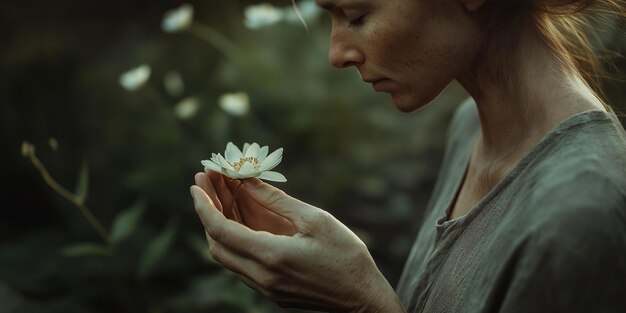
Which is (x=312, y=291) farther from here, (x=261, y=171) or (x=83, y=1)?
(x=83, y=1)

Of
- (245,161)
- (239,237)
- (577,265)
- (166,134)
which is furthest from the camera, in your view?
(166,134)

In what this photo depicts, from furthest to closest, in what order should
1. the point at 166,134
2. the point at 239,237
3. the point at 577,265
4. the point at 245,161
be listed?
the point at 166,134 < the point at 245,161 < the point at 239,237 < the point at 577,265

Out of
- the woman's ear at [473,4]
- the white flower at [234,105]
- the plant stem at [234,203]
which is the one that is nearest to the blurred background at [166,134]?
the white flower at [234,105]

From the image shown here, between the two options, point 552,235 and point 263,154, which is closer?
point 552,235

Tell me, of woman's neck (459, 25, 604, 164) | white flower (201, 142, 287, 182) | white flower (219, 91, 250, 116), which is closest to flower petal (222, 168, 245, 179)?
white flower (201, 142, 287, 182)

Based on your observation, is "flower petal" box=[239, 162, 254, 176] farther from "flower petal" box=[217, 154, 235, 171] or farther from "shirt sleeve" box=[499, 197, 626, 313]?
"shirt sleeve" box=[499, 197, 626, 313]

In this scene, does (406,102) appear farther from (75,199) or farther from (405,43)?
(75,199)

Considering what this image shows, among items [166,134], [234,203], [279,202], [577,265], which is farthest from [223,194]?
[166,134]
